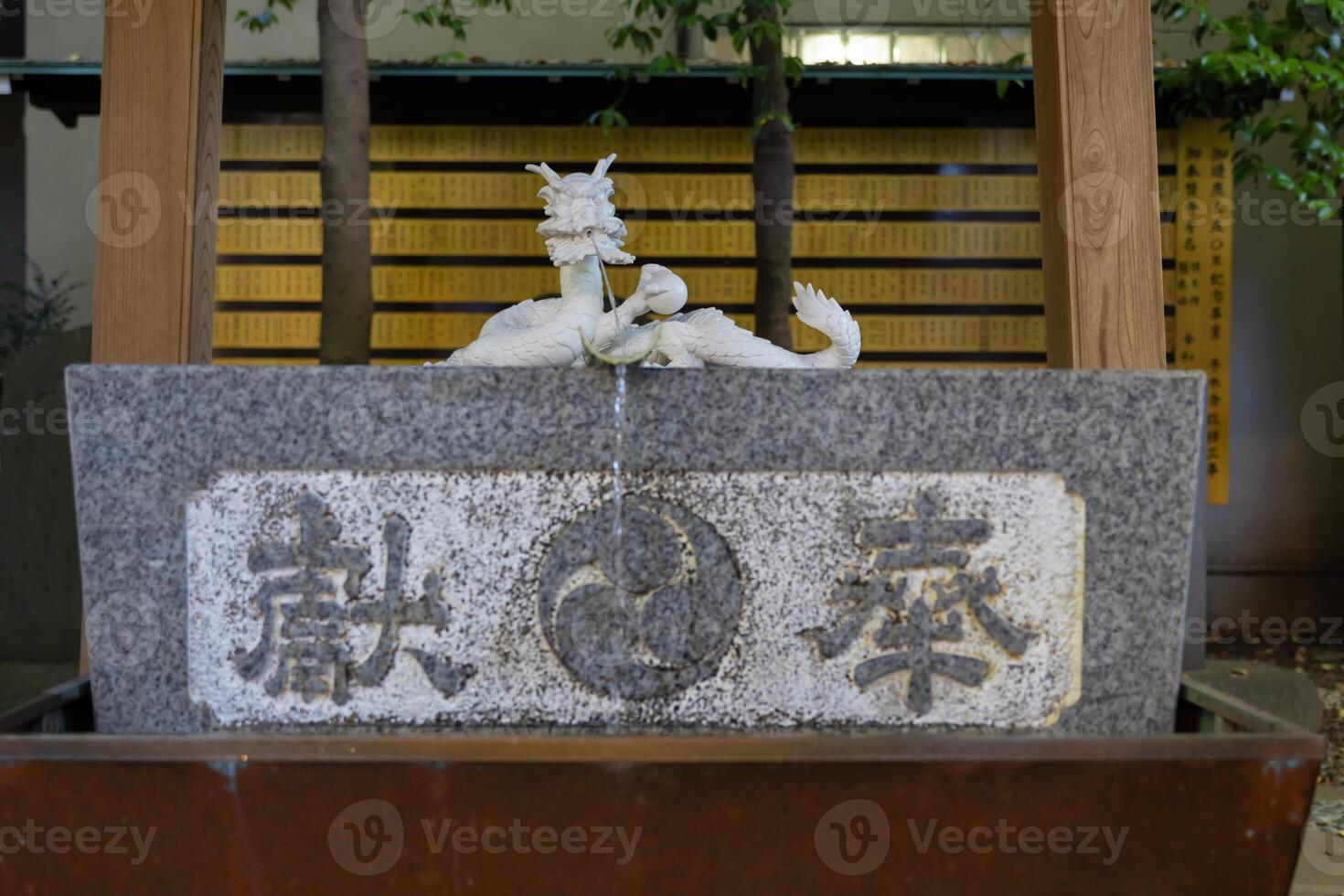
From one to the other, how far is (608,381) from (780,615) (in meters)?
0.51

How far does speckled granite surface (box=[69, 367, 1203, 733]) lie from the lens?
79.1 inches

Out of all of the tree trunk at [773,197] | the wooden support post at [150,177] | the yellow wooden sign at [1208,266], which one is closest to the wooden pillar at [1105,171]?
the wooden support post at [150,177]

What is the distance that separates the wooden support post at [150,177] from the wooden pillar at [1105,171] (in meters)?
2.07

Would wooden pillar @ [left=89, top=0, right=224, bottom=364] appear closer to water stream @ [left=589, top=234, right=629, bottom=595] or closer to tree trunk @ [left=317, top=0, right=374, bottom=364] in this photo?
water stream @ [left=589, top=234, right=629, bottom=595]

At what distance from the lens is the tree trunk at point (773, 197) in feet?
18.0

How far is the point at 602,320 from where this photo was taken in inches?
93.9

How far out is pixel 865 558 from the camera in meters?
2.03

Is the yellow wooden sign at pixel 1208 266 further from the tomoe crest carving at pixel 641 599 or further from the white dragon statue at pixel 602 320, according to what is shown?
the tomoe crest carving at pixel 641 599

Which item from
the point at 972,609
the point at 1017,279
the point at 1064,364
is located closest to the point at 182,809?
the point at 972,609

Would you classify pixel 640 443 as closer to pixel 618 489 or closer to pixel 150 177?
pixel 618 489

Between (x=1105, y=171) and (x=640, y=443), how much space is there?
141 cm

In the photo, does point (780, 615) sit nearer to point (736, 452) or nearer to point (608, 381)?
point (736, 452)

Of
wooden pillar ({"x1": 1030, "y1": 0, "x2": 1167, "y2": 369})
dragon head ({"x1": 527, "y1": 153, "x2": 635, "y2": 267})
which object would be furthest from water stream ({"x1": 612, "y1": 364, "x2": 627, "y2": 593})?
wooden pillar ({"x1": 1030, "y1": 0, "x2": 1167, "y2": 369})

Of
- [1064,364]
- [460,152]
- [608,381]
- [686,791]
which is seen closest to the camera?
[686,791]
